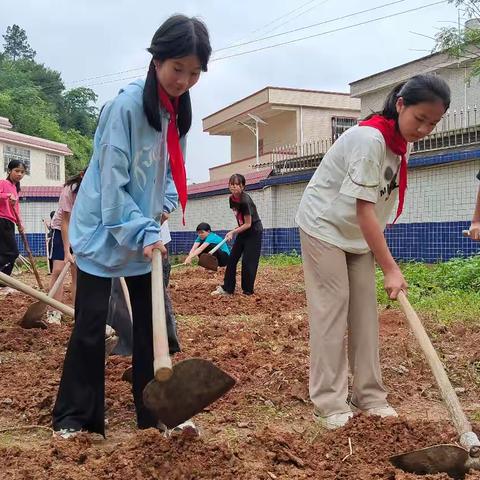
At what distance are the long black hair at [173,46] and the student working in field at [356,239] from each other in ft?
2.47

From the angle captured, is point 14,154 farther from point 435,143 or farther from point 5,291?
point 435,143

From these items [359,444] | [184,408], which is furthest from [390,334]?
[184,408]

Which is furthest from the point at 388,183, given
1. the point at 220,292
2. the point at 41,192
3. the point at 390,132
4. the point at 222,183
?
the point at 41,192

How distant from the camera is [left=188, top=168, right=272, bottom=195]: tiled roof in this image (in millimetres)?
14727

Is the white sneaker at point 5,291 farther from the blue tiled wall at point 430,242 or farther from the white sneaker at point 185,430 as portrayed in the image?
the white sneaker at point 185,430

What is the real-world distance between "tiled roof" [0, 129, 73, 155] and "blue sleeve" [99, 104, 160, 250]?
24717mm

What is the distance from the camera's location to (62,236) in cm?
582

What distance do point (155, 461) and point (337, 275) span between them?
1.12 metres

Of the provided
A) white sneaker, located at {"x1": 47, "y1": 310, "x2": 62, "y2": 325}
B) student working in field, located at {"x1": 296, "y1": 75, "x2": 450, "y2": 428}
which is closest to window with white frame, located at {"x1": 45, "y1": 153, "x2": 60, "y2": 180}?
white sneaker, located at {"x1": 47, "y1": 310, "x2": 62, "y2": 325}

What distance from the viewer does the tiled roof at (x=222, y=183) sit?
48.3 feet

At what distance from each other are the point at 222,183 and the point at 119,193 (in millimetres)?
14029

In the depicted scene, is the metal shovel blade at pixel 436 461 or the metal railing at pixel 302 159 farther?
the metal railing at pixel 302 159

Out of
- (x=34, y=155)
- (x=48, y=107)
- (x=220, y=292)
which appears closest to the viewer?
(x=220, y=292)

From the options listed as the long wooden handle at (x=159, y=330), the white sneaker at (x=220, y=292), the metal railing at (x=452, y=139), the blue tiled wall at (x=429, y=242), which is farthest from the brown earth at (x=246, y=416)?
the metal railing at (x=452, y=139)
